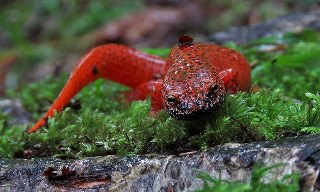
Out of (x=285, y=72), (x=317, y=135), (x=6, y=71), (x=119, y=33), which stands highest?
(x=317, y=135)

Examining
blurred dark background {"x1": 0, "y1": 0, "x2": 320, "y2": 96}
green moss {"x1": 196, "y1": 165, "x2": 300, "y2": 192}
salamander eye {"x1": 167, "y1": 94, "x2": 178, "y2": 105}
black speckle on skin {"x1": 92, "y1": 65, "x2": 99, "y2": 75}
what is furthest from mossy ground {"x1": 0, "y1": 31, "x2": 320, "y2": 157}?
blurred dark background {"x1": 0, "y1": 0, "x2": 320, "y2": 96}

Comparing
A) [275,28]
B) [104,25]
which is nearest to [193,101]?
[275,28]

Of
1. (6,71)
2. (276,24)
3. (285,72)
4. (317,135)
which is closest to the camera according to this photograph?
(317,135)

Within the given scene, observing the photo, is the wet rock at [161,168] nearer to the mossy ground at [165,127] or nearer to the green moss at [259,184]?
the green moss at [259,184]

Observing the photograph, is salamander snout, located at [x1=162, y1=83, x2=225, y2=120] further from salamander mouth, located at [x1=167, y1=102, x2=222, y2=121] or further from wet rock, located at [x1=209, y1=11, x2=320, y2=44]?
wet rock, located at [x1=209, y1=11, x2=320, y2=44]

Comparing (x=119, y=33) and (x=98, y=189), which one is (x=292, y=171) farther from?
(x=119, y=33)

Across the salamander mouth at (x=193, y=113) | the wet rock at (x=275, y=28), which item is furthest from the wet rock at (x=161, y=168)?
the wet rock at (x=275, y=28)

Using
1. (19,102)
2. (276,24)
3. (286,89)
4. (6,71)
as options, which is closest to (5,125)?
(19,102)
